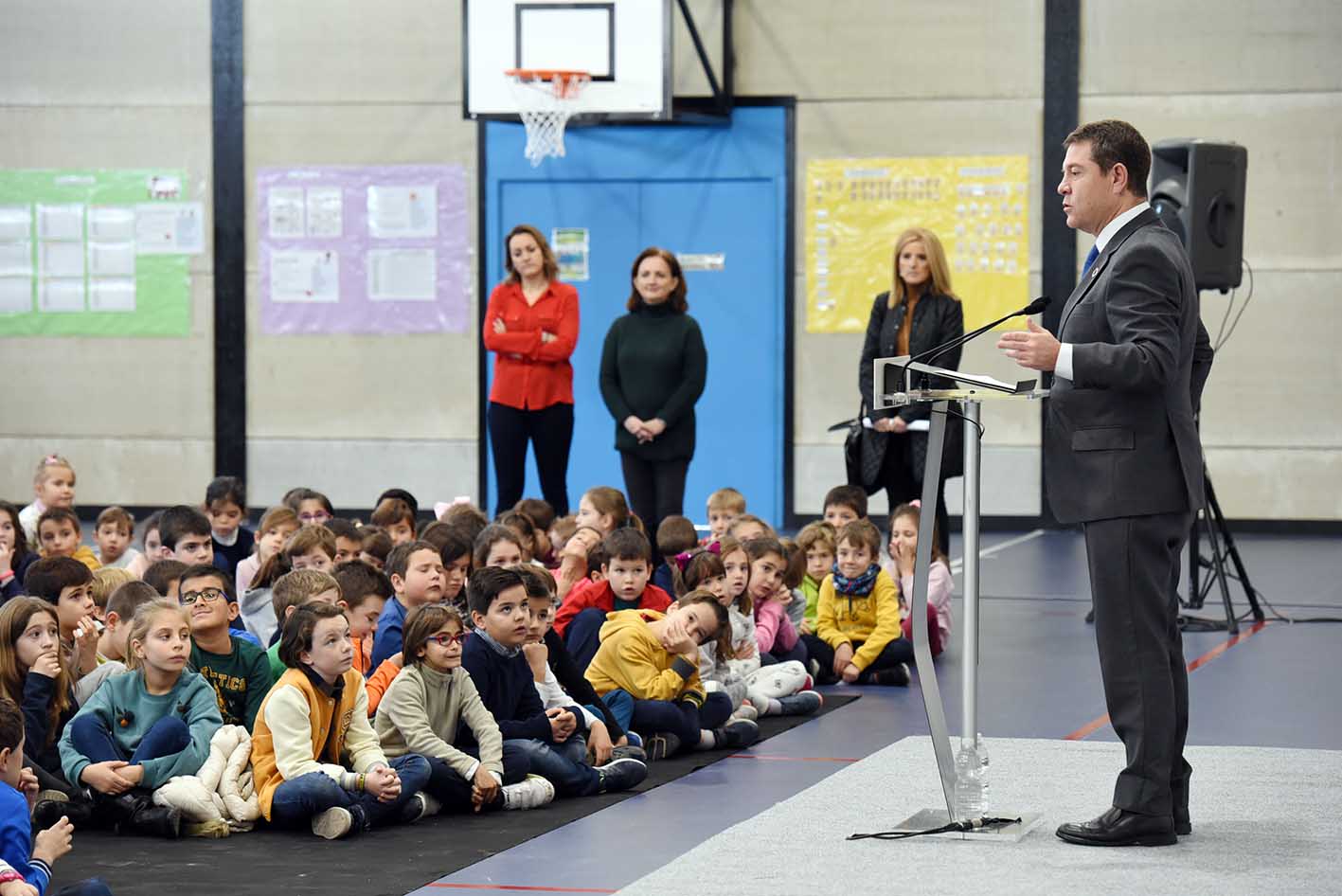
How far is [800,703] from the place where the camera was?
19.7 ft

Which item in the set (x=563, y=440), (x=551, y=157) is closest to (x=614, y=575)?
(x=563, y=440)

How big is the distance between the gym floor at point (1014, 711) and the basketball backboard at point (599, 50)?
3.46 meters

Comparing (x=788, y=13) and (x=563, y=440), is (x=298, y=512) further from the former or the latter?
(x=788, y=13)

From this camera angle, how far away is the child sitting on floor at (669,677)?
17.5 feet

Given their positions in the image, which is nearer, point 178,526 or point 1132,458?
point 1132,458

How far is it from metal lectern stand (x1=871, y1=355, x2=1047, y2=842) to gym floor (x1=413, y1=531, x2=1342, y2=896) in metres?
0.31

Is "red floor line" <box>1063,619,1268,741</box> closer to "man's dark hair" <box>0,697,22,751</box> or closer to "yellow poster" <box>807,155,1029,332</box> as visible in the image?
"man's dark hair" <box>0,697,22,751</box>

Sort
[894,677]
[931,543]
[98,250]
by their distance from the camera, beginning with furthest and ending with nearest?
1. [98,250]
2. [894,677]
3. [931,543]

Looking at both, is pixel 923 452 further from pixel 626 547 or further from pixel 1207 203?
pixel 626 547

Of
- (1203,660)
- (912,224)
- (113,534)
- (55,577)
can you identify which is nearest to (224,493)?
(113,534)

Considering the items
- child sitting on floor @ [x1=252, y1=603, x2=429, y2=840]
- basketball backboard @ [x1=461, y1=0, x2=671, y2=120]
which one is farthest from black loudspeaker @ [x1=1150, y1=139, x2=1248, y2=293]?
child sitting on floor @ [x1=252, y1=603, x2=429, y2=840]

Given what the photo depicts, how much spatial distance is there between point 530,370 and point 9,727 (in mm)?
5346

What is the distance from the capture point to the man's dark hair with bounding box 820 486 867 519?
7.72 meters

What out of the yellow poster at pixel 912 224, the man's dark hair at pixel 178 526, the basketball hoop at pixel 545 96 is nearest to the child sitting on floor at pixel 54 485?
the man's dark hair at pixel 178 526
